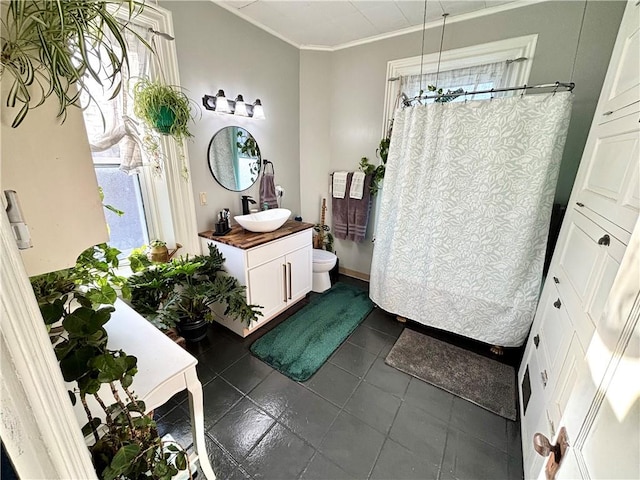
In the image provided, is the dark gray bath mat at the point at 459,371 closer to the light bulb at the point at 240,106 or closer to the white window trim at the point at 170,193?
the white window trim at the point at 170,193

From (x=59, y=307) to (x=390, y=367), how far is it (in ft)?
6.16

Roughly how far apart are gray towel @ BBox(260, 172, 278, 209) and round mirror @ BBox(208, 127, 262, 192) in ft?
0.26

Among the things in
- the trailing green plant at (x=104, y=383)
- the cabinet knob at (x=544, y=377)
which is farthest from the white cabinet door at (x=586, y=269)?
the trailing green plant at (x=104, y=383)

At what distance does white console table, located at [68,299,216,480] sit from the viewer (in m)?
0.88

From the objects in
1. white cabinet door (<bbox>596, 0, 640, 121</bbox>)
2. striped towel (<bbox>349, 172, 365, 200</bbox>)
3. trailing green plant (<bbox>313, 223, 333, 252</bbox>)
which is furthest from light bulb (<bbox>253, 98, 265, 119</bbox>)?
white cabinet door (<bbox>596, 0, 640, 121</bbox>)

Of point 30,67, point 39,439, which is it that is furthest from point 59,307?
point 30,67

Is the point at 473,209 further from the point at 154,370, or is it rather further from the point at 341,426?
the point at 154,370

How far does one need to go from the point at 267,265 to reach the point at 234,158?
3.24 feet

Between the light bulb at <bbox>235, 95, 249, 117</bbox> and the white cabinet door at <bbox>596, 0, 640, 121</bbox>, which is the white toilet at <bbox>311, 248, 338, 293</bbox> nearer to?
the light bulb at <bbox>235, 95, 249, 117</bbox>

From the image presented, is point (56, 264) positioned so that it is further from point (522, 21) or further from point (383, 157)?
point (522, 21)

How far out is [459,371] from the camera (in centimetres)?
190

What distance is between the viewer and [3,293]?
0.39 m

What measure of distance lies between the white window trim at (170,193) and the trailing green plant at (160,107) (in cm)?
Result: 14

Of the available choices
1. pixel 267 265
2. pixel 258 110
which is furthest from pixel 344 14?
pixel 267 265
